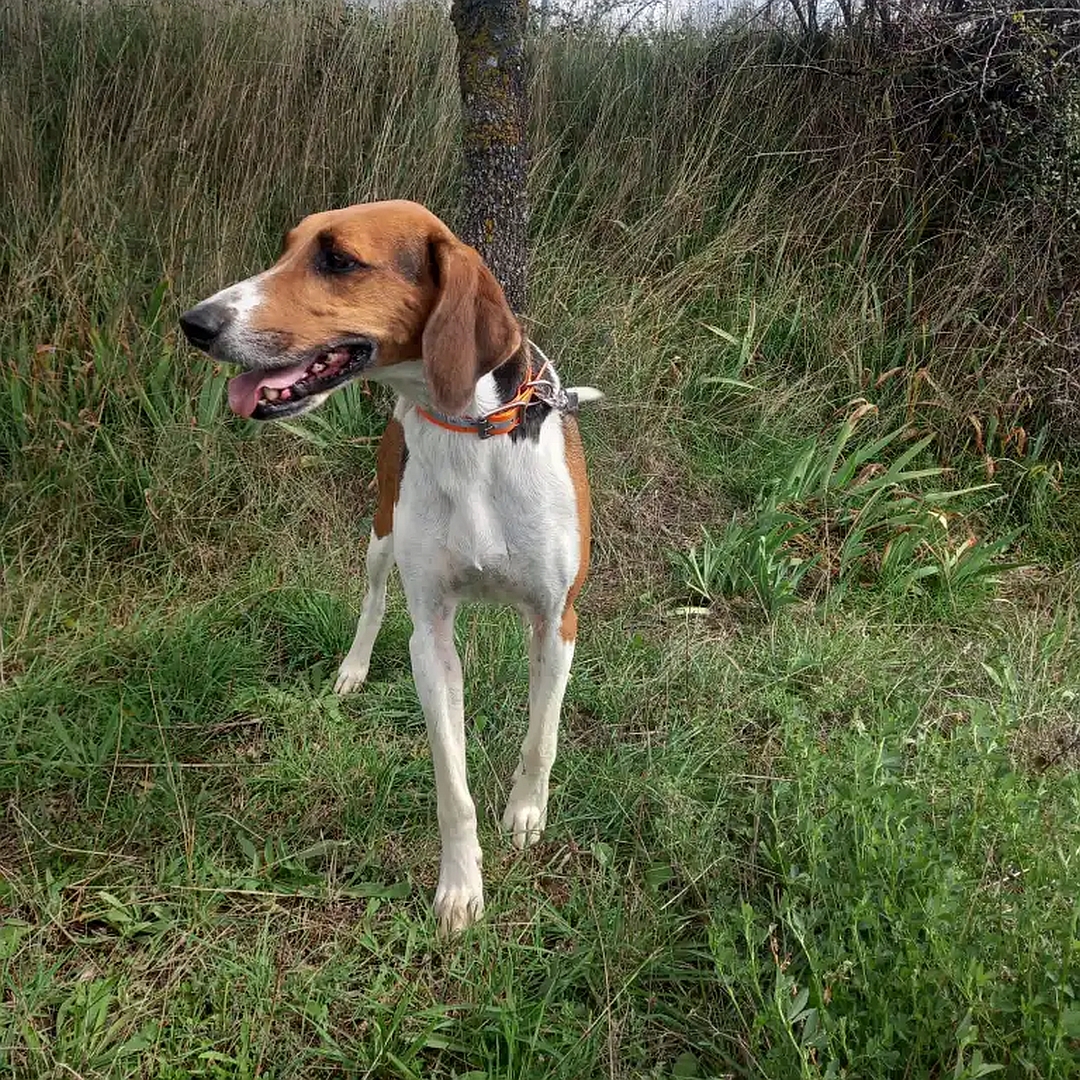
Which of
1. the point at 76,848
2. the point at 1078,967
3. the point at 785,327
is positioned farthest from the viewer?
the point at 785,327

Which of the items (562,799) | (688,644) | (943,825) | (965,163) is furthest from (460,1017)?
(965,163)

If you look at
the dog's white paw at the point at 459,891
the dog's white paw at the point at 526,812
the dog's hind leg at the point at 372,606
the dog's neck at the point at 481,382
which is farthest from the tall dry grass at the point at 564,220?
the dog's white paw at the point at 459,891

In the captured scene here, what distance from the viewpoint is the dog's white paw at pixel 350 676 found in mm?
2727

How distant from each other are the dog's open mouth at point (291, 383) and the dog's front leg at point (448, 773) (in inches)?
21.7

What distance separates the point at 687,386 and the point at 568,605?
6.86ft

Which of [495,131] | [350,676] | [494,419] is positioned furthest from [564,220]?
[494,419]

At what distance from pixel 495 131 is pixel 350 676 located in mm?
1990

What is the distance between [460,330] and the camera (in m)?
1.82

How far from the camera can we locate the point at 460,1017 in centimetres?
178

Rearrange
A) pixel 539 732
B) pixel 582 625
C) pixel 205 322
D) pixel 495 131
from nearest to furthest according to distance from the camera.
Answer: pixel 205 322, pixel 539 732, pixel 582 625, pixel 495 131

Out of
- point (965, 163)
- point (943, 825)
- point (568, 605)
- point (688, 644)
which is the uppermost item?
point (965, 163)

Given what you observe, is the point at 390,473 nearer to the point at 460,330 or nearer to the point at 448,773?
the point at 460,330

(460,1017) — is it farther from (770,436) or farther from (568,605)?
(770,436)

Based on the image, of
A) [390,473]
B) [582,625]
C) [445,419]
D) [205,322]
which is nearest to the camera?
[205,322]
